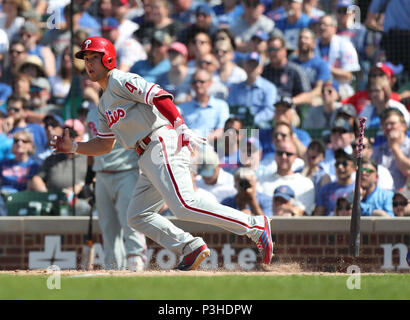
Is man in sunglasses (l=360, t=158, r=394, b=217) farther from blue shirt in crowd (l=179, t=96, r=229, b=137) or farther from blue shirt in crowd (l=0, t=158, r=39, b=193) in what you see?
blue shirt in crowd (l=0, t=158, r=39, b=193)

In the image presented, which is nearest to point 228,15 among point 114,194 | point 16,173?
point 16,173

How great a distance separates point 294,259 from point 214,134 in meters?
1.94

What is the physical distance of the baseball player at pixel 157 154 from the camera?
693 centimetres

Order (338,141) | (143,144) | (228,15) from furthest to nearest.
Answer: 1. (228,15)
2. (338,141)
3. (143,144)

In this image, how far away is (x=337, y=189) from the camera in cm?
1008

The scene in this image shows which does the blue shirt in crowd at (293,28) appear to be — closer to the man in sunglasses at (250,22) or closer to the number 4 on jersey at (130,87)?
the man in sunglasses at (250,22)

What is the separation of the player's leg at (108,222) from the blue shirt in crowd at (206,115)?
1882mm

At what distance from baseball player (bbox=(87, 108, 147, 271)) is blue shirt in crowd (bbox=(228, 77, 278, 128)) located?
2202mm

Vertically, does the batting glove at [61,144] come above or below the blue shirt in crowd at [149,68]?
below

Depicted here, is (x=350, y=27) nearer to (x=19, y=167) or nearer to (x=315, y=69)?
(x=315, y=69)

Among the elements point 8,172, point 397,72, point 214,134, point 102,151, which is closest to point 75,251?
point 8,172

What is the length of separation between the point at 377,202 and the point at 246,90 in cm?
237

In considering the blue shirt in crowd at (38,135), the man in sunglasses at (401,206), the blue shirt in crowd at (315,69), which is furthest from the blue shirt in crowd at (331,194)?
the blue shirt in crowd at (38,135)

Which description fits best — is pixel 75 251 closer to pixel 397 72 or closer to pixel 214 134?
pixel 214 134
